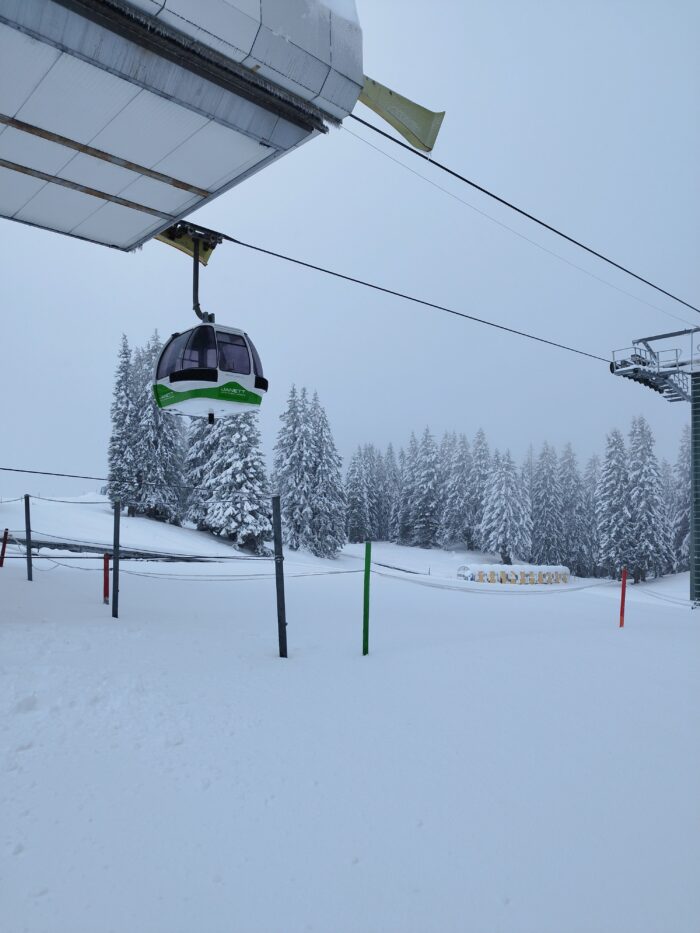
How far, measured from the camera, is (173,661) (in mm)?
6191

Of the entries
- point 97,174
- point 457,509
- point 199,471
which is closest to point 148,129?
point 97,174

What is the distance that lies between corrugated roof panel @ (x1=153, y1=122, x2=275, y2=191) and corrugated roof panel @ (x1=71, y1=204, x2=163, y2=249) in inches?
44.9

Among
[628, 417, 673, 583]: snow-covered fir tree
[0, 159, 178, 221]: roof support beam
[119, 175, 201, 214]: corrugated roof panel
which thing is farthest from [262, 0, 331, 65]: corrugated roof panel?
[628, 417, 673, 583]: snow-covered fir tree

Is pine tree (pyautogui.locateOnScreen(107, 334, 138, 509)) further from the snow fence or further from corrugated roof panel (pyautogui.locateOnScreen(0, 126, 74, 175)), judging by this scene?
corrugated roof panel (pyautogui.locateOnScreen(0, 126, 74, 175))

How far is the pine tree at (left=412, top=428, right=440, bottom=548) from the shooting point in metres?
61.4

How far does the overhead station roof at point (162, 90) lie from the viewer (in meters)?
3.96

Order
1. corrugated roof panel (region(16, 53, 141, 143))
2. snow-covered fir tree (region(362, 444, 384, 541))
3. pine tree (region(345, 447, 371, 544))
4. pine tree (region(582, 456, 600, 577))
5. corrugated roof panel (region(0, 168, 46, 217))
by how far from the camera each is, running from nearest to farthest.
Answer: corrugated roof panel (region(16, 53, 141, 143)) → corrugated roof panel (region(0, 168, 46, 217)) → pine tree (region(582, 456, 600, 577)) → pine tree (region(345, 447, 371, 544)) → snow-covered fir tree (region(362, 444, 384, 541))

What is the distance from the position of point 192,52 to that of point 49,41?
1013 millimetres

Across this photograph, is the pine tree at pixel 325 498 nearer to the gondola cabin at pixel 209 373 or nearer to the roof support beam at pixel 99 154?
the gondola cabin at pixel 209 373

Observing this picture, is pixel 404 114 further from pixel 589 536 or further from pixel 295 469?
pixel 589 536

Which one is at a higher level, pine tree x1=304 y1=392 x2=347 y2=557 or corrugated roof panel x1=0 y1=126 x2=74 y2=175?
corrugated roof panel x1=0 y1=126 x2=74 y2=175

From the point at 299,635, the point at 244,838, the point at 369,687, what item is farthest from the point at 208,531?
the point at 244,838

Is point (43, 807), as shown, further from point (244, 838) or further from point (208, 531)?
point (208, 531)

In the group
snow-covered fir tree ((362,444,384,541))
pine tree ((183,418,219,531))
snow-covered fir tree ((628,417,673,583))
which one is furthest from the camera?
snow-covered fir tree ((362,444,384,541))
